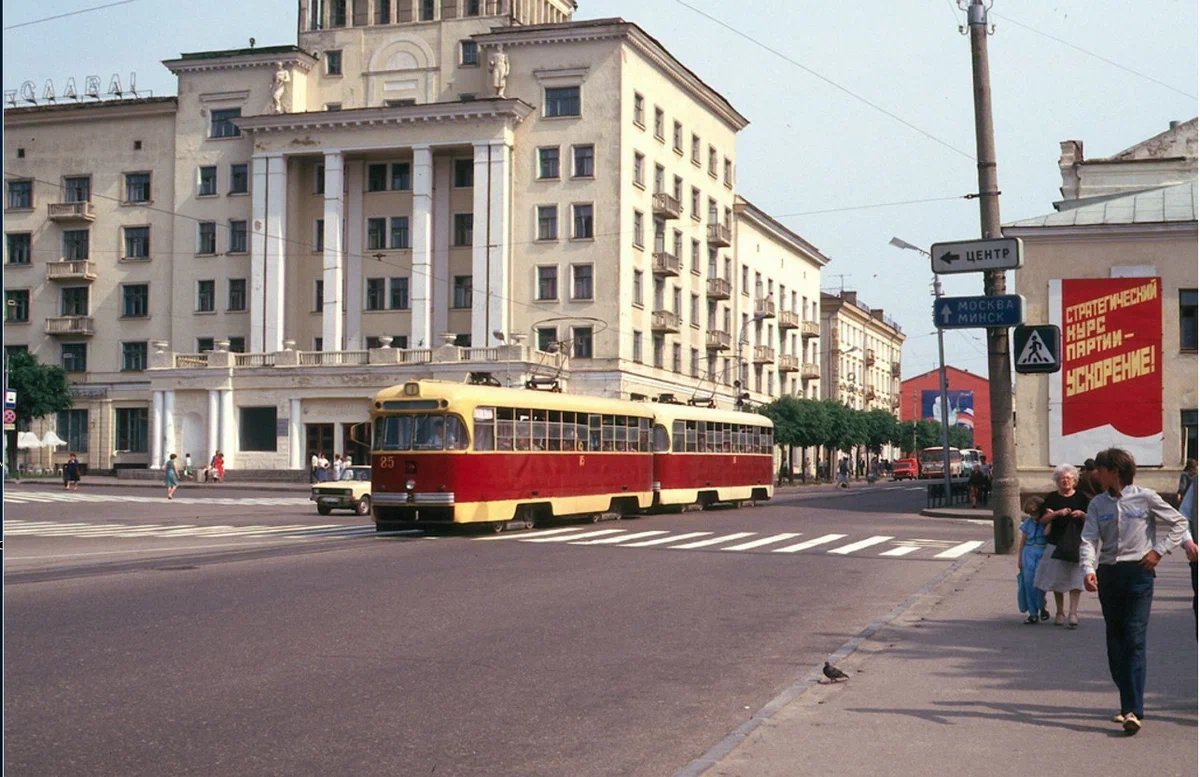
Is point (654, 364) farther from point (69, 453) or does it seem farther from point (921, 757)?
point (921, 757)

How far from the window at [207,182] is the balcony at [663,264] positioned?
23.0m

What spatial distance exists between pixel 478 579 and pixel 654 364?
180ft

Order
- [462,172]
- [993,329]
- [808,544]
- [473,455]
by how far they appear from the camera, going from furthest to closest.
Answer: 1. [462,172]
2. [473,455]
3. [808,544]
4. [993,329]

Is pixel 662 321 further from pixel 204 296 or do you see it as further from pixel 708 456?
pixel 708 456

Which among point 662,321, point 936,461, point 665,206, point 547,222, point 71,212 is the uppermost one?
point 71,212

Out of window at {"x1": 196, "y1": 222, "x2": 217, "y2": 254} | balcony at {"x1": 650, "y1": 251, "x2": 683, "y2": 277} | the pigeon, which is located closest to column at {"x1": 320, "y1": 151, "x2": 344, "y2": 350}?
window at {"x1": 196, "y1": 222, "x2": 217, "y2": 254}

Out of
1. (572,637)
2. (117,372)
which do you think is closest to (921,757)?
(572,637)

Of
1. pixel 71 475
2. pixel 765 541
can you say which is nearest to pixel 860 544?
pixel 765 541

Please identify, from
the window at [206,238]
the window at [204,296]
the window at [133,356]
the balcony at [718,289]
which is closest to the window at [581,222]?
the balcony at [718,289]

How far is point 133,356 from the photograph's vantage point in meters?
76.8

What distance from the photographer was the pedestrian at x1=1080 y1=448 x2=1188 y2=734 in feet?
27.3

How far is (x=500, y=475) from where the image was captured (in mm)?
28484

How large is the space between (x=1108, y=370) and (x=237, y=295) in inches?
1869

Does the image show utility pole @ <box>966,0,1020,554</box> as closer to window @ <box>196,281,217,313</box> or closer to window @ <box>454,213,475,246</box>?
window @ <box>454,213,475,246</box>
